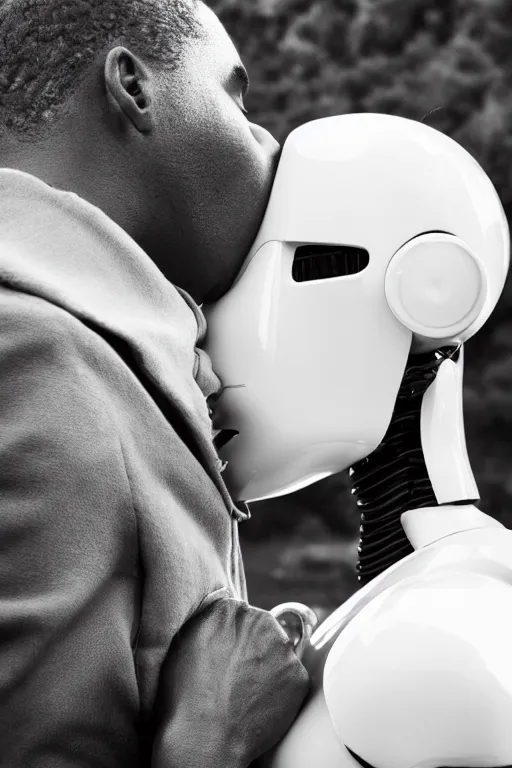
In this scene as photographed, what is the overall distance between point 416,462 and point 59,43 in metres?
0.36

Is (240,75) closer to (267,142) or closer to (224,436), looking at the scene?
(267,142)

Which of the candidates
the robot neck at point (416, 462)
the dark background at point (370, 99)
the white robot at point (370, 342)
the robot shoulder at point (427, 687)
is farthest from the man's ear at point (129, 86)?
the dark background at point (370, 99)

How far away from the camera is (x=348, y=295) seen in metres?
0.73

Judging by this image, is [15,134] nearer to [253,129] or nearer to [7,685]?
[253,129]

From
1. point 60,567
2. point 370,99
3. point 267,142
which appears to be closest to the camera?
point 60,567

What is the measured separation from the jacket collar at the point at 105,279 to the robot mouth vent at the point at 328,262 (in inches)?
3.8

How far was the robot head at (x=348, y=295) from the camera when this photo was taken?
2.38 ft

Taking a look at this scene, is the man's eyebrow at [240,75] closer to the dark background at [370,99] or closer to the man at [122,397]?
the man at [122,397]

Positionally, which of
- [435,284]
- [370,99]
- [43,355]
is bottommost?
[370,99]

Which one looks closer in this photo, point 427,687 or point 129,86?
point 427,687

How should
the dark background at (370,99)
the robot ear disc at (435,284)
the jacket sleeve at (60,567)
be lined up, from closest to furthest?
the jacket sleeve at (60,567) → the robot ear disc at (435,284) → the dark background at (370,99)

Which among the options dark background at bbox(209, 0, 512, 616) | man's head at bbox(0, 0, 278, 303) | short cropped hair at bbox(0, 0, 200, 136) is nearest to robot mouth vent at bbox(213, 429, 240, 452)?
man's head at bbox(0, 0, 278, 303)

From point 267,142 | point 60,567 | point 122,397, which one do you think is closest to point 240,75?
point 267,142

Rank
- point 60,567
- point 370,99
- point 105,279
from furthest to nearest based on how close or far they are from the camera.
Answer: point 370,99
point 105,279
point 60,567
